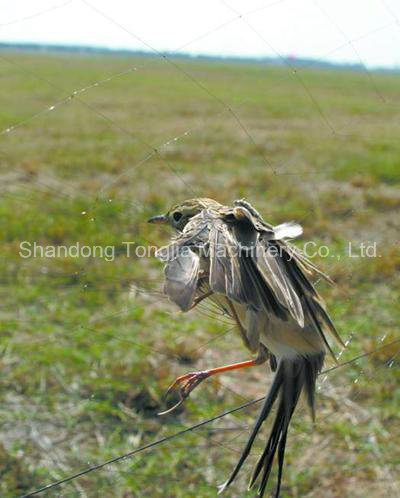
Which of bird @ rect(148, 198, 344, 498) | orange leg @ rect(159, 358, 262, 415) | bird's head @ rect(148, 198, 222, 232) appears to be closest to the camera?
bird @ rect(148, 198, 344, 498)

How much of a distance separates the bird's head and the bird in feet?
0.73

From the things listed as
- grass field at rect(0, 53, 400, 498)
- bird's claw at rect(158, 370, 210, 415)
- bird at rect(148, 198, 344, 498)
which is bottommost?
grass field at rect(0, 53, 400, 498)

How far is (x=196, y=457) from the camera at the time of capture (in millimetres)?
2926

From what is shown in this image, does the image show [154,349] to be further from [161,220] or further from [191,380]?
[191,380]

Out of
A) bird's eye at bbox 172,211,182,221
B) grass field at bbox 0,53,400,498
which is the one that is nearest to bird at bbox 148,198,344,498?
grass field at bbox 0,53,400,498

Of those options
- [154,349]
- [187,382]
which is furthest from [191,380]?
[154,349]

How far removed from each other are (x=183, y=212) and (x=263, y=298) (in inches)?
Answer: 26.9

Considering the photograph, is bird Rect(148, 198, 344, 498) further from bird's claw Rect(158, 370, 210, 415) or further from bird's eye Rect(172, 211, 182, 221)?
bird's eye Rect(172, 211, 182, 221)

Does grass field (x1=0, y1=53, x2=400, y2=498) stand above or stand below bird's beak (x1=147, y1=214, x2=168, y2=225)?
below

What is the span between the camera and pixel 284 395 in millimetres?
1676

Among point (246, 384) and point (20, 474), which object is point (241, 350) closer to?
point (246, 384)

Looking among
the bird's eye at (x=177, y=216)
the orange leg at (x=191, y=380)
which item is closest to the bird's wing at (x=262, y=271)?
the orange leg at (x=191, y=380)

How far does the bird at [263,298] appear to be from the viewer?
1.59 metres

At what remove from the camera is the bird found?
1.59 metres
